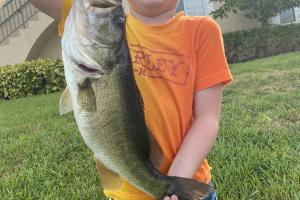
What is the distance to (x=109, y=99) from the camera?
154 centimetres

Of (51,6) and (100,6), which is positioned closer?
(100,6)

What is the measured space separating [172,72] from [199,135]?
27 centimetres

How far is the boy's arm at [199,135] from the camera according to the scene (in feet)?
6.24

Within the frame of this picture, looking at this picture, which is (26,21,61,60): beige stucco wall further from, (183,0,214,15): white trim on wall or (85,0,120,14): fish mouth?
(85,0,120,14): fish mouth

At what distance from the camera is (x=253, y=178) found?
363 cm

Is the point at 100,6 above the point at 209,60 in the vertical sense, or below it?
above

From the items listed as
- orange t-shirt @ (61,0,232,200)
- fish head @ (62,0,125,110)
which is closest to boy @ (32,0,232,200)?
orange t-shirt @ (61,0,232,200)

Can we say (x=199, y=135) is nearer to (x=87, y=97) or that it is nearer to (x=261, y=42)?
(x=87, y=97)

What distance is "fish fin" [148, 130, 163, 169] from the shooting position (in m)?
1.78

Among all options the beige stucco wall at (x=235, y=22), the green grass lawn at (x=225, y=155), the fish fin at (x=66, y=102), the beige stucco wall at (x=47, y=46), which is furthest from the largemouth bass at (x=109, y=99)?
the beige stucco wall at (x=235, y=22)

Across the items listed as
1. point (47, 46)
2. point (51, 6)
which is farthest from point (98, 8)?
point (47, 46)

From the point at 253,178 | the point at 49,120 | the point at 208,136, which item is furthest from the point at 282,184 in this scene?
the point at 49,120

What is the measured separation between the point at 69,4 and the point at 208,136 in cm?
72

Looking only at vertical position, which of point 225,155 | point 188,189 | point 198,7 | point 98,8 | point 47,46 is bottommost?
point 47,46
